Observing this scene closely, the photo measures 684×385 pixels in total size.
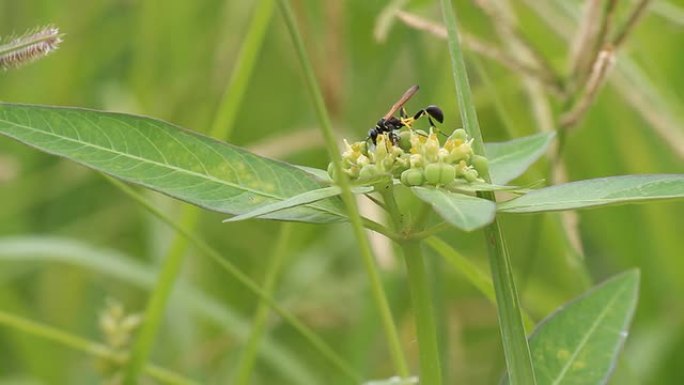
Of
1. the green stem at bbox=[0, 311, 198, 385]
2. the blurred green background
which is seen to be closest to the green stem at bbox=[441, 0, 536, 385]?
the green stem at bbox=[0, 311, 198, 385]

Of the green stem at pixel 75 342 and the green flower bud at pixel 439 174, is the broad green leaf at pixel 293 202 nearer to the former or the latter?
the green flower bud at pixel 439 174

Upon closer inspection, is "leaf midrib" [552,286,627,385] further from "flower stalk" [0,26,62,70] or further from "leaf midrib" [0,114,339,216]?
"flower stalk" [0,26,62,70]

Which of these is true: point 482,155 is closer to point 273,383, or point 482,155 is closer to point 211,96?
point 273,383

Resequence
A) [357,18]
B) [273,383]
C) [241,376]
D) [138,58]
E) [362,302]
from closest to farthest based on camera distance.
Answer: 1. [241,376]
2. [362,302]
3. [273,383]
4. [138,58]
5. [357,18]

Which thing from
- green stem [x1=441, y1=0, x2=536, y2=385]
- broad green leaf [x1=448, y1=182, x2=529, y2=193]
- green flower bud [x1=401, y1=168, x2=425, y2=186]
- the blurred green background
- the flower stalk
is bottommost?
green stem [x1=441, y1=0, x2=536, y2=385]

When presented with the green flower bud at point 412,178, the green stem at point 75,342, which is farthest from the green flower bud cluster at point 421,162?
the green stem at point 75,342

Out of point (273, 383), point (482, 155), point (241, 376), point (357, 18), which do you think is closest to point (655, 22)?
point (357, 18)
